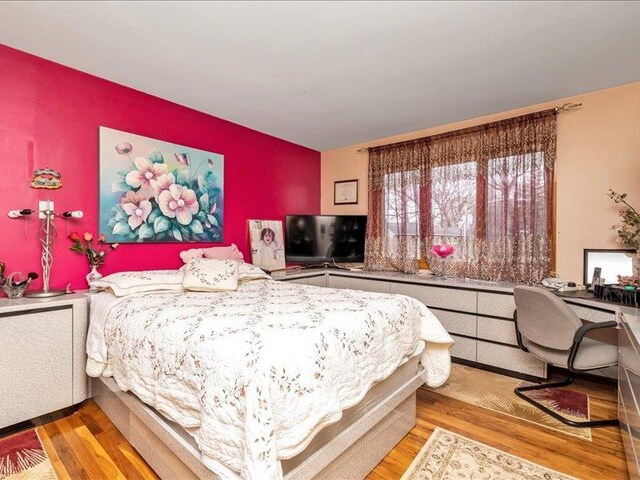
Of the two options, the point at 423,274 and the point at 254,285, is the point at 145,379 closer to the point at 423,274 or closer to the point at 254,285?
the point at 254,285

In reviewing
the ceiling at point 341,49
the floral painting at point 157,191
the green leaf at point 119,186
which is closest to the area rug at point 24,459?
the floral painting at point 157,191

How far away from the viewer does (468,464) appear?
71.4 inches

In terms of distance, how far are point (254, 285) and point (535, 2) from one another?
278cm

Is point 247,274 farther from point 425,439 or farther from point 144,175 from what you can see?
point 425,439

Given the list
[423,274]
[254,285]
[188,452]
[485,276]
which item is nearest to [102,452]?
[188,452]

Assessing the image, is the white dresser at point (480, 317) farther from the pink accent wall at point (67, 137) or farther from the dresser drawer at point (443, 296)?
the pink accent wall at point (67, 137)

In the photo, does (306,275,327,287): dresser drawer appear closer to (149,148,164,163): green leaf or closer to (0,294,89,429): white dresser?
(149,148,164,163): green leaf

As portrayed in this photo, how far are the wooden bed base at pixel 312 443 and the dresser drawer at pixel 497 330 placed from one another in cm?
125

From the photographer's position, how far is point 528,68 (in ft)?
8.34

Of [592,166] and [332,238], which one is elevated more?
[592,166]

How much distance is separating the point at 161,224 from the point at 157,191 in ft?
1.04

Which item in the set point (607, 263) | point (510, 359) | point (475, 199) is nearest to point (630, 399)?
point (510, 359)

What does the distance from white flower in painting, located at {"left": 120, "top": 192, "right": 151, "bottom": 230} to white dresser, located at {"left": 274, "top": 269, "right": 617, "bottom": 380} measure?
1.57 m

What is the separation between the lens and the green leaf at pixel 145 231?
2979 millimetres
